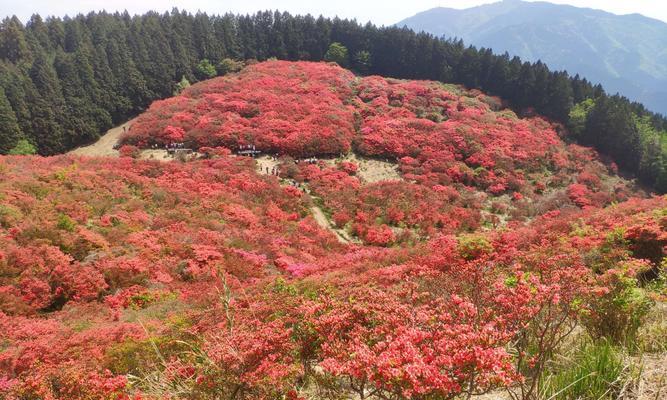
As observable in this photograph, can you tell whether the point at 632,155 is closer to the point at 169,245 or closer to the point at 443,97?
the point at 443,97

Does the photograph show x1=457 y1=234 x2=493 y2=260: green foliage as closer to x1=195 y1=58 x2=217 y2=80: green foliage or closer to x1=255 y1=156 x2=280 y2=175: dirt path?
x1=255 y1=156 x2=280 y2=175: dirt path

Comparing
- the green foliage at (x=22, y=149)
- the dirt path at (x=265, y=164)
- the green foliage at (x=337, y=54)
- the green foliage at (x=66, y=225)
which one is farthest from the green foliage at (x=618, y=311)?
the green foliage at (x=337, y=54)

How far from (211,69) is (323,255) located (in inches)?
1873

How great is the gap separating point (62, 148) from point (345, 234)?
112 feet

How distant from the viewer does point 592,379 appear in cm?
432

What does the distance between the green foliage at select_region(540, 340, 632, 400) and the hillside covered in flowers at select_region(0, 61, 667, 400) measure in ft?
0.12

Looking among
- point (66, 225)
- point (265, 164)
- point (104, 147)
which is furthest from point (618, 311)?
point (104, 147)

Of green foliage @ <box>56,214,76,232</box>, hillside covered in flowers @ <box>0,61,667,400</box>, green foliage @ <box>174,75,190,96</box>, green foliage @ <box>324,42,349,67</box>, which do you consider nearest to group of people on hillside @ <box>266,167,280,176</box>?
hillside covered in flowers @ <box>0,61,667,400</box>

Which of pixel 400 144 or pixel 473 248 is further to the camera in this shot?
pixel 400 144

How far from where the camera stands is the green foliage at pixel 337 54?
6750 cm

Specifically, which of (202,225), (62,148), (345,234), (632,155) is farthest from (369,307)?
(632,155)

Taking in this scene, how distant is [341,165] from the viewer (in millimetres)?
35781

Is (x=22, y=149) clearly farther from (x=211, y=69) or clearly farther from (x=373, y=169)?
(x=373, y=169)

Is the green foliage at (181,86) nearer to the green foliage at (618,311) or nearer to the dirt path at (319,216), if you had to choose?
the dirt path at (319,216)
